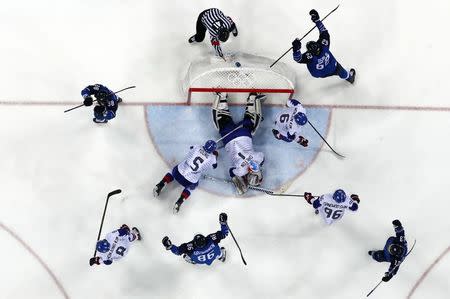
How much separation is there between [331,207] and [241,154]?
1126mm

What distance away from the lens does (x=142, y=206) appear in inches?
275

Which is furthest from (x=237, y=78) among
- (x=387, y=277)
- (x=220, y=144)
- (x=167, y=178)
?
(x=387, y=277)

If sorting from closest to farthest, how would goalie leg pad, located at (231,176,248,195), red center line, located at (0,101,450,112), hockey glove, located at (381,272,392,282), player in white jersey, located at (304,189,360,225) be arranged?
player in white jersey, located at (304,189,360,225), hockey glove, located at (381,272,392,282), goalie leg pad, located at (231,176,248,195), red center line, located at (0,101,450,112)

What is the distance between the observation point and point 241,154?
258 inches

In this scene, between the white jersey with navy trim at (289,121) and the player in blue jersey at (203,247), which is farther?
the white jersey with navy trim at (289,121)

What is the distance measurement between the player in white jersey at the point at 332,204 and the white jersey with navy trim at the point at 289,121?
70 cm

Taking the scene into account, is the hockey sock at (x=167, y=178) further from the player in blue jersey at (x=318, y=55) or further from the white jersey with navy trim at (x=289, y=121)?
the player in blue jersey at (x=318, y=55)

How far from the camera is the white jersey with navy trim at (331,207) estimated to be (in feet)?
20.5

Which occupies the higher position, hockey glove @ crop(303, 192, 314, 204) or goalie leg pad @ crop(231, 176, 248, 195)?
hockey glove @ crop(303, 192, 314, 204)

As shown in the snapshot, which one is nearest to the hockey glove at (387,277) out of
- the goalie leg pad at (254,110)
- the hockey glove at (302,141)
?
the hockey glove at (302,141)

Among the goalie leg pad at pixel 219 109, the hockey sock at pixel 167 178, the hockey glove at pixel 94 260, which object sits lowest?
the hockey glove at pixel 94 260

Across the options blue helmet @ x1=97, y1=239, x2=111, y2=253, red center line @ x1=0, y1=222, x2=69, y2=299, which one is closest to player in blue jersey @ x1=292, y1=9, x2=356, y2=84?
blue helmet @ x1=97, y1=239, x2=111, y2=253

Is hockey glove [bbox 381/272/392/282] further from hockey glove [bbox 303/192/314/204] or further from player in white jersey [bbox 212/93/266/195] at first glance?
player in white jersey [bbox 212/93/266/195]

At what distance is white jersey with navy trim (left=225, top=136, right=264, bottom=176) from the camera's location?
6.52m
